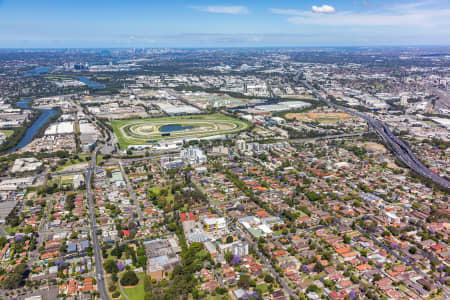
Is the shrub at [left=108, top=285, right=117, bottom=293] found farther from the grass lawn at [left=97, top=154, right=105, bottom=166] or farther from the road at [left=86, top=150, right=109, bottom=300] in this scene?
the grass lawn at [left=97, top=154, right=105, bottom=166]

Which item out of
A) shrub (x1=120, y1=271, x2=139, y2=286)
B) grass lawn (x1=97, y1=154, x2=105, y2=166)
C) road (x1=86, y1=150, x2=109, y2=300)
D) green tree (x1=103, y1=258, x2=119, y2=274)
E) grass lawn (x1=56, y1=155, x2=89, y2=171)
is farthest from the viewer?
grass lawn (x1=97, y1=154, x2=105, y2=166)

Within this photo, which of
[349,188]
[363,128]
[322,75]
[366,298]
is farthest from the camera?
[322,75]

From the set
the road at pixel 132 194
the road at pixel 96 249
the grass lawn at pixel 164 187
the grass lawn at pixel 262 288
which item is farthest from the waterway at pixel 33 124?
the grass lawn at pixel 262 288

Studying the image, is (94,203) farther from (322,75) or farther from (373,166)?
(322,75)

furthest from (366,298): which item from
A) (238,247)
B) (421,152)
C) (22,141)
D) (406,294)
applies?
(22,141)

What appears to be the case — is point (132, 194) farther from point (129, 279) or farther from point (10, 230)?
point (129, 279)

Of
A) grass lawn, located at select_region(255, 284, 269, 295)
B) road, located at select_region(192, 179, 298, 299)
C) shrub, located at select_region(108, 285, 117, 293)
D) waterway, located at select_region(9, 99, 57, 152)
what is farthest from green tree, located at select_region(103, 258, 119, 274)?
waterway, located at select_region(9, 99, 57, 152)
